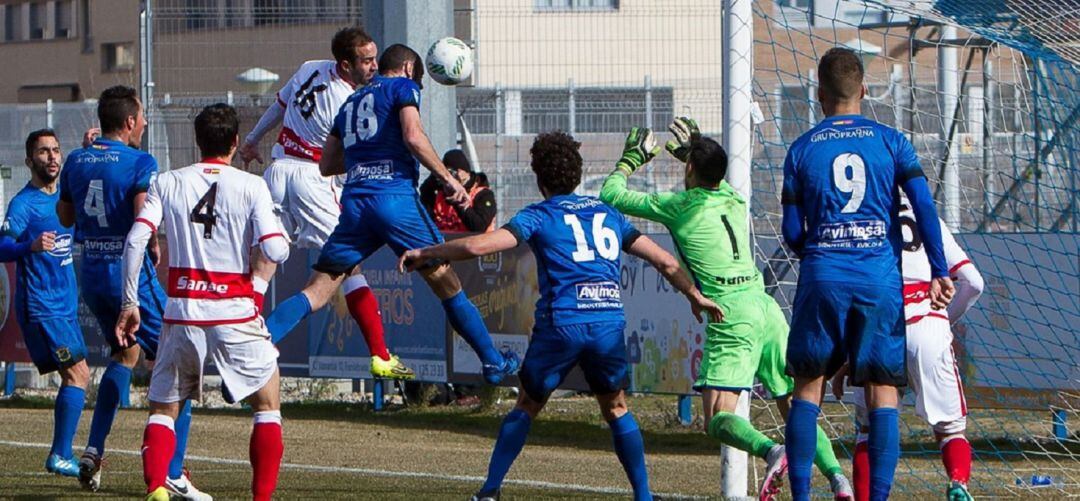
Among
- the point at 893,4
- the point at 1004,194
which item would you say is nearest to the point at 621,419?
the point at 893,4

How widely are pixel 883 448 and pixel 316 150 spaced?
168 inches

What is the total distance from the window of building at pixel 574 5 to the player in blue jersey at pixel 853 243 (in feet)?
42.2

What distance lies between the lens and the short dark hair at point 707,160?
9.55 metres

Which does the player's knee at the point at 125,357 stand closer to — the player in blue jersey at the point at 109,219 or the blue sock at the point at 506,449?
the player in blue jersey at the point at 109,219

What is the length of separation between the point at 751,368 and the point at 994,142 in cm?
555

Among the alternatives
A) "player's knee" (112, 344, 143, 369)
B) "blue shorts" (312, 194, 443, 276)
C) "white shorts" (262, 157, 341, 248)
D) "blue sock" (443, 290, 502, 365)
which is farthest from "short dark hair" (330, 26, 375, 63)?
"player's knee" (112, 344, 143, 369)

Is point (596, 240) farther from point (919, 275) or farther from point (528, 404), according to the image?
point (919, 275)

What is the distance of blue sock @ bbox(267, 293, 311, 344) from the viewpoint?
9930 mm

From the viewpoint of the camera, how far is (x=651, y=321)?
1443 centimetres

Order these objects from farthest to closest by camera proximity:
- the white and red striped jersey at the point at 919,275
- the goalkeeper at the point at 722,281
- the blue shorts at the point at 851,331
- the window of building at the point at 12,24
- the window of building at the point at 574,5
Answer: the window of building at the point at 12,24, the window of building at the point at 574,5, the goalkeeper at the point at 722,281, the white and red striped jersey at the point at 919,275, the blue shorts at the point at 851,331

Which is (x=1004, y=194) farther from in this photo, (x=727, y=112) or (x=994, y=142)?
(x=727, y=112)

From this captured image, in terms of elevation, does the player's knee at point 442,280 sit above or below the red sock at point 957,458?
above

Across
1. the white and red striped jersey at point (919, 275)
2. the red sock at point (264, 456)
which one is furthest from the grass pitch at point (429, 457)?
the white and red striped jersey at point (919, 275)

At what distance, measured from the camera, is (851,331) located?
25.8ft
